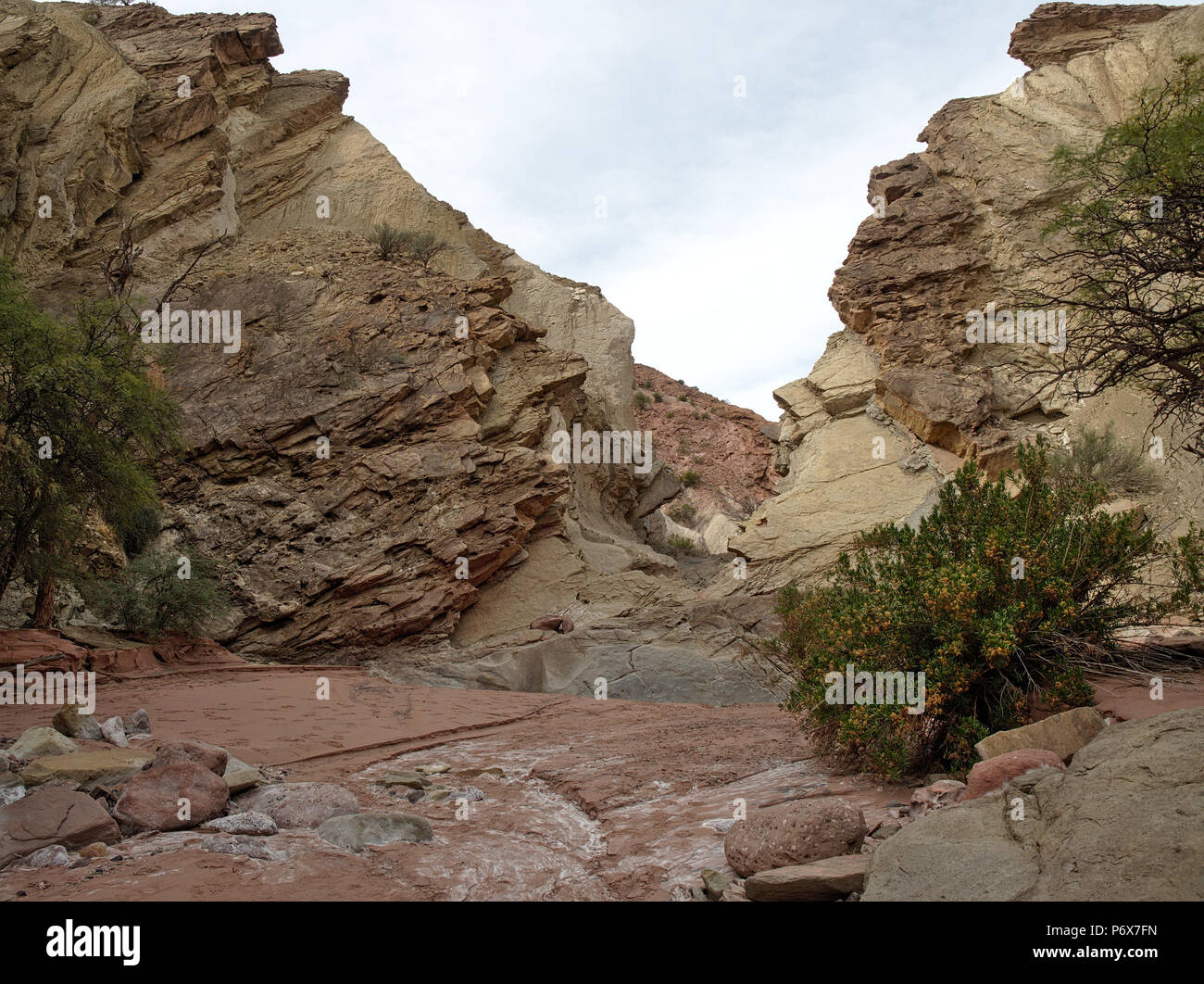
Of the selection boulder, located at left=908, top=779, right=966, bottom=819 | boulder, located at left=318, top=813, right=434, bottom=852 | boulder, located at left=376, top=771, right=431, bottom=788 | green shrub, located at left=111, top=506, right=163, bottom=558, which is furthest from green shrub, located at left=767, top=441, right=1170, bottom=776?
green shrub, located at left=111, top=506, right=163, bottom=558

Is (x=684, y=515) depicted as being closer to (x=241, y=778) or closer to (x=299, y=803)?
(x=241, y=778)

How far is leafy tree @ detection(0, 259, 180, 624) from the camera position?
970cm

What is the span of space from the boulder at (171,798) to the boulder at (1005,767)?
191 inches

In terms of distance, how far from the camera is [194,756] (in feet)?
21.2

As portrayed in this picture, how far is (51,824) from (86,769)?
98cm

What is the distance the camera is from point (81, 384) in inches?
391

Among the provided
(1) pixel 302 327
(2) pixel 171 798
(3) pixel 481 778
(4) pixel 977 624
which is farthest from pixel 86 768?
(1) pixel 302 327

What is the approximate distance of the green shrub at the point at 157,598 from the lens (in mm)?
14898

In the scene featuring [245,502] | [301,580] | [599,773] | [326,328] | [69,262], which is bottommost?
[599,773]

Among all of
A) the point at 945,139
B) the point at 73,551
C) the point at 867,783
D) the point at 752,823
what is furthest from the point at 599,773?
the point at 945,139

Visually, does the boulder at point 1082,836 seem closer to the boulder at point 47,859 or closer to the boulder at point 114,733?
the boulder at point 47,859

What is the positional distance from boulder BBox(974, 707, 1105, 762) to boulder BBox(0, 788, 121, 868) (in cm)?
542
